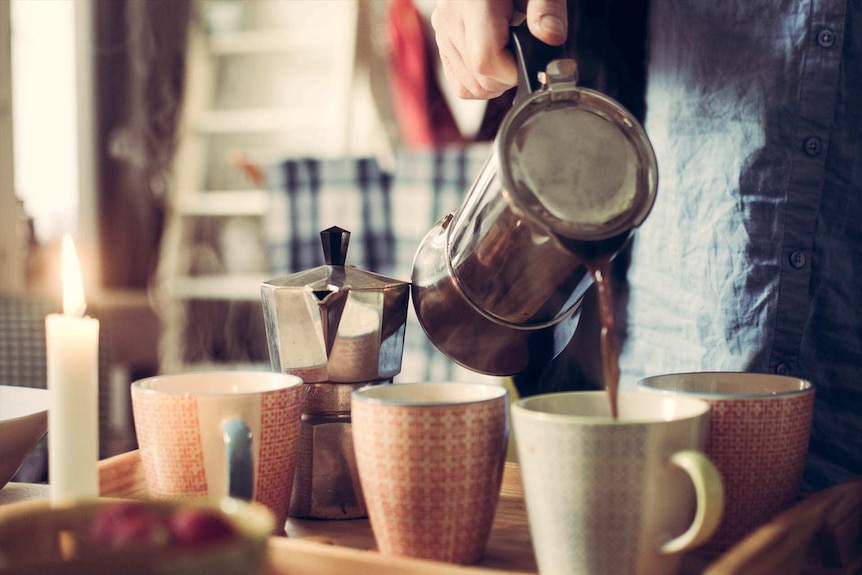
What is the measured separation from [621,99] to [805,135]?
205mm

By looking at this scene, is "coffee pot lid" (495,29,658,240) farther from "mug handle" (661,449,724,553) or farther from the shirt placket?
the shirt placket

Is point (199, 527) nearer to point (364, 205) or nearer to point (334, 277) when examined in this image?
point (334, 277)

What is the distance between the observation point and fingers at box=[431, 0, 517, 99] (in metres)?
0.67

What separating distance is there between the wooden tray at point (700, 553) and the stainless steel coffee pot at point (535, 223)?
0.47ft

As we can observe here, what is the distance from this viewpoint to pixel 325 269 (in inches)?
27.3

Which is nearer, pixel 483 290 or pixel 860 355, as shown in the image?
pixel 483 290

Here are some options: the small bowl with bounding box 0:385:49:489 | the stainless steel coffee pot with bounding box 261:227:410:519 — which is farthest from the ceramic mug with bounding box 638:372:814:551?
the small bowl with bounding box 0:385:49:489

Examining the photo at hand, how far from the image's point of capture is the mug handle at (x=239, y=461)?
→ 527mm

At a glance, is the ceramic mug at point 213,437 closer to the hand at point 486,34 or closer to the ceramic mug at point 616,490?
the ceramic mug at point 616,490

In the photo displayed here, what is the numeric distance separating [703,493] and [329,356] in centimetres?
30

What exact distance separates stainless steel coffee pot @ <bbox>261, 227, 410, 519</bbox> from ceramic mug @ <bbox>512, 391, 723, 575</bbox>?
0.63 ft

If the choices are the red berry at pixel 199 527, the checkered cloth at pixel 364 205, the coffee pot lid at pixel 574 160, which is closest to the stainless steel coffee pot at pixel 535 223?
the coffee pot lid at pixel 574 160

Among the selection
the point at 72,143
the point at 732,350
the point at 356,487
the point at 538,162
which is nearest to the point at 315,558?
the point at 356,487

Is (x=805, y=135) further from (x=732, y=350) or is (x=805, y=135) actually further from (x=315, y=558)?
(x=315, y=558)
